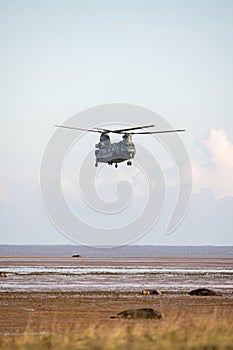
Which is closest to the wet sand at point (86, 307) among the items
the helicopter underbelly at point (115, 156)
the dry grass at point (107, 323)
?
the dry grass at point (107, 323)

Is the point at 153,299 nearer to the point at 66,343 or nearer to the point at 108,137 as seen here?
the point at 66,343

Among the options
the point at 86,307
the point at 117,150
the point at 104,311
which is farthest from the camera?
the point at 117,150

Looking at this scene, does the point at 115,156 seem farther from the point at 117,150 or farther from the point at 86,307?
the point at 86,307

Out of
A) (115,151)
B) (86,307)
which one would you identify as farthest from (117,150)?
(86,307)

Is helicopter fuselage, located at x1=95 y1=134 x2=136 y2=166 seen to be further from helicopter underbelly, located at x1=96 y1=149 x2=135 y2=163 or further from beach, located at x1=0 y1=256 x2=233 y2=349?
beach, located at x1=0 y1=256 x2=233 y2=349

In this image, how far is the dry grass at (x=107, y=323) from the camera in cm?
2431

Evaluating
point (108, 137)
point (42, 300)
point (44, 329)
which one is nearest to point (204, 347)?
point (44, 329)

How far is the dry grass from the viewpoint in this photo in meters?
→ 24.3

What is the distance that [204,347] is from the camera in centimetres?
2400

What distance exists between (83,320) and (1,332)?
21.9 feet

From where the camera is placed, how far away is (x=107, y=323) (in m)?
36.5

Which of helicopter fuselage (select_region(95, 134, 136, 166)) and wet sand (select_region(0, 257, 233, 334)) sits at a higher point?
helicopter fuselage (select_region(95, 134, 136, 166))

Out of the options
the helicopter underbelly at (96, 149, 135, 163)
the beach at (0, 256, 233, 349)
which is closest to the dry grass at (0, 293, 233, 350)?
the beach at (0, 256, 233, 349)

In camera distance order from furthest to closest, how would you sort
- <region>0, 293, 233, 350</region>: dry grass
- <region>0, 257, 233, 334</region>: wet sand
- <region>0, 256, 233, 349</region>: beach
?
<region>0, 257, 233, 334</region>: wet sand, <region>0, 256, 233, 349</region>: beach, <region>0, 293, 233, 350</region>: dry grass
